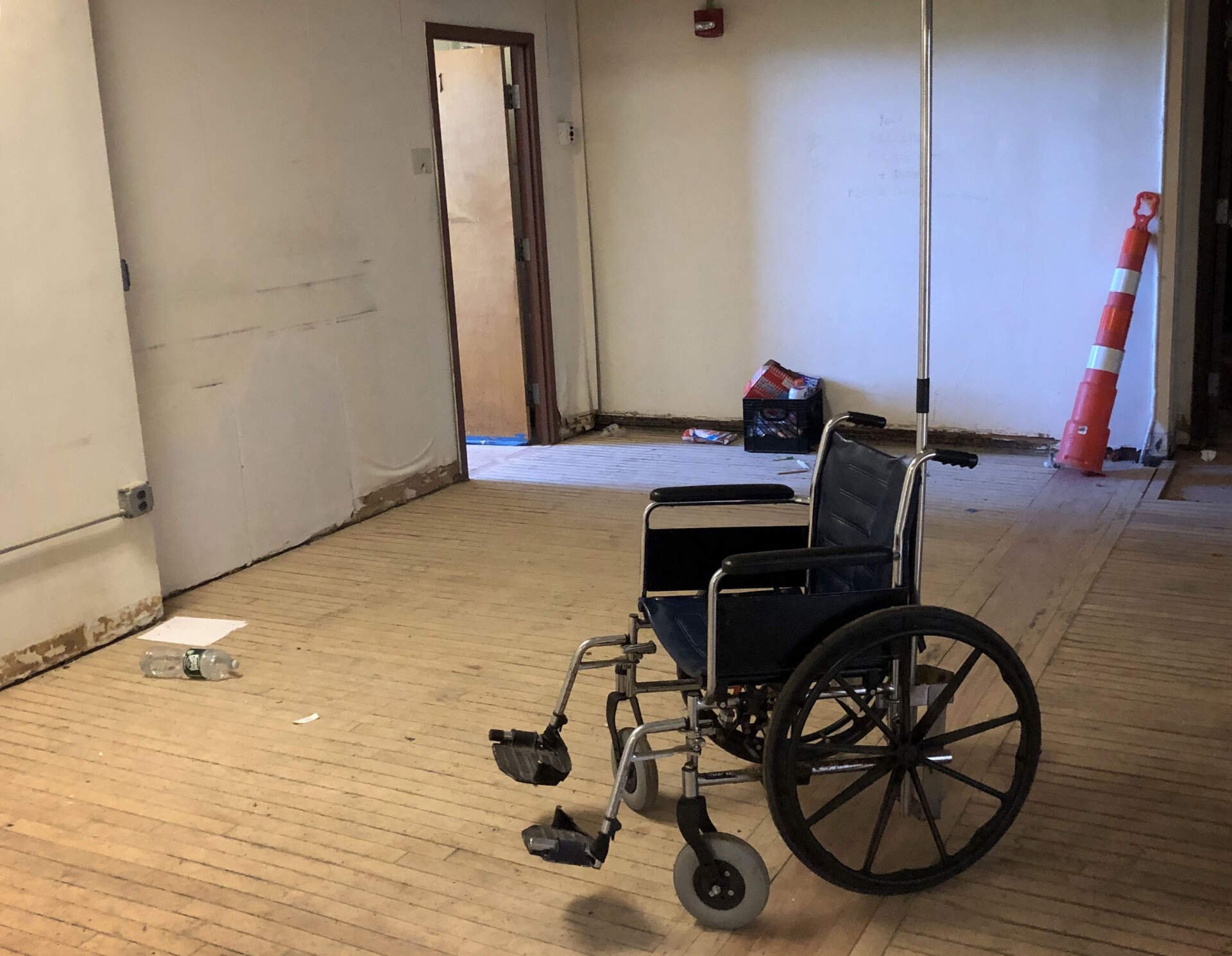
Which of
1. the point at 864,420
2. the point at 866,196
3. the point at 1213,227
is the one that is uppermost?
the point at 866,196

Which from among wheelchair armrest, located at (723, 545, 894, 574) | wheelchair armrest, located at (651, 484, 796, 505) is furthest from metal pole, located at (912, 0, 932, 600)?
wheelchair armrest, located at (723, 545, 894, 574)

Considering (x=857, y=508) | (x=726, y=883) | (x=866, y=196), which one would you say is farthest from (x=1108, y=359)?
(x=726, y=883)

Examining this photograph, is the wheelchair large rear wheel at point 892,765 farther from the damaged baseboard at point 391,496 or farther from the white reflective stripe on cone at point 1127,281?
the white reflective stripe on cone at point 1127,281

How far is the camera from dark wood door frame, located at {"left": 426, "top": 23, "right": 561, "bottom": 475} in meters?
5.64

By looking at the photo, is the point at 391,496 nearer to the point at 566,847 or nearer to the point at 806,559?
the point at 566,847

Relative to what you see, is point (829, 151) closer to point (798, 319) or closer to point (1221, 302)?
point (798, 319)

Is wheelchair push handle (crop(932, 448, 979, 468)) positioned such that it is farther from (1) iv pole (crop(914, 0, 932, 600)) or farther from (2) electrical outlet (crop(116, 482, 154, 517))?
(2) electrical outlet (crop(116, 482, 154, 517))

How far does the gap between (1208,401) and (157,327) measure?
452 centimetres

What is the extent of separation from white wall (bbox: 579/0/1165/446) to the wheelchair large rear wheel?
3412 millimetres

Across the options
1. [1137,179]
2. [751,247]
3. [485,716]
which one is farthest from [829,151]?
[485,716]

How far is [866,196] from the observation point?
6.02 m

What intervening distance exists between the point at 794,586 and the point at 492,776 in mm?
856

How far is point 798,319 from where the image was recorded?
20.7 feet

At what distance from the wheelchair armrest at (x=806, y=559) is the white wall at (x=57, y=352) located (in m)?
2.42
